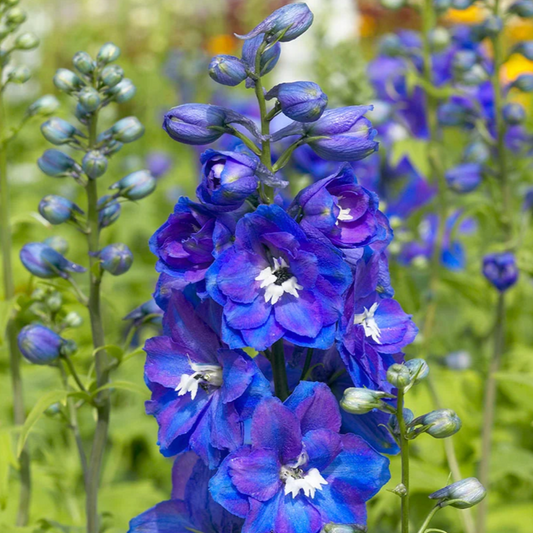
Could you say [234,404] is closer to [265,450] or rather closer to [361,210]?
[265,450]

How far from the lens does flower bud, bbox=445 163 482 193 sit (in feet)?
11.8

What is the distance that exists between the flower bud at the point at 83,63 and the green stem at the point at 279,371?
114 cm

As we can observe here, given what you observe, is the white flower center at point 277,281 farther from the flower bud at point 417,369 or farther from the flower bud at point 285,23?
the flower bud at point 285,23

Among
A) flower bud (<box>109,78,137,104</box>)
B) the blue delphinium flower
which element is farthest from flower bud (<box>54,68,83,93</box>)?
the blue delphinium flower

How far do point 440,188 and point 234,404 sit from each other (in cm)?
248

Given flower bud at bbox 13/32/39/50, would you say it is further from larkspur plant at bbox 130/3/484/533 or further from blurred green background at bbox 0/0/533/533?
larkspur plant at bbox 130/3/484/533

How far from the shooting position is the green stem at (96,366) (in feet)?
7.40

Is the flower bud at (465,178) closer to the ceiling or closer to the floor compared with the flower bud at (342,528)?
closer to the floor

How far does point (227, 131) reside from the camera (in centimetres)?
169

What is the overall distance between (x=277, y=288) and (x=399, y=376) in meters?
0.30

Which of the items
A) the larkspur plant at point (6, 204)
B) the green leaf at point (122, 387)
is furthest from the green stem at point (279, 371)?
the larkspur plant at point (6, 204)

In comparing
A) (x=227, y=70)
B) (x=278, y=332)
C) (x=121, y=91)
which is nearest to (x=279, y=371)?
(x=278, y=332)

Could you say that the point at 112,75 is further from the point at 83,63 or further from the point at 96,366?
the point at 96,366

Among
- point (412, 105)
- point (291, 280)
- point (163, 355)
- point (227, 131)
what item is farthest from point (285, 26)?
point (412, 105)
